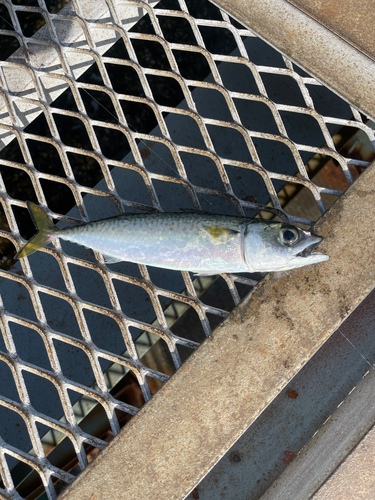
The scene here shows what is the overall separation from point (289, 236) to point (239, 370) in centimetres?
96

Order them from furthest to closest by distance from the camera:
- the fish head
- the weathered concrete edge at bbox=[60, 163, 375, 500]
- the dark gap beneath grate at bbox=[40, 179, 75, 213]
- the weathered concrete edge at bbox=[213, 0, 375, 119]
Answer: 1. the dark gap beneath grate at bbox=[40, 179, 75, 213]
2. the weathered concrete edge at bbox=[213, 0, 375, 119]
3. the weathered concrete edge at bbox=[60, 163, 375, 500]
4. the fish head

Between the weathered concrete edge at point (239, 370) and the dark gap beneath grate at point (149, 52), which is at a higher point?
the dark gap beneath grate at point (149, 52)

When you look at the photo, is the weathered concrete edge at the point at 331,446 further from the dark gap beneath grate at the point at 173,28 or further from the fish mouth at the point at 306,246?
the dark gap beneath grate at the point at 173,28

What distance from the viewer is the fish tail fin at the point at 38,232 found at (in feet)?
8.19

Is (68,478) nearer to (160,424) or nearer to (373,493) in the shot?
(160,424)

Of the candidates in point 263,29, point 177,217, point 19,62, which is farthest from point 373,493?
point 19,62

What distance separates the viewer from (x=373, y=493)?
252 cm

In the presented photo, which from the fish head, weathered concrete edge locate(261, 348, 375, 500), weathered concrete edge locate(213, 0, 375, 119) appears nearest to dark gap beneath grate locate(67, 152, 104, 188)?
weathered concrete edge locate(213, 0, 375, 119)

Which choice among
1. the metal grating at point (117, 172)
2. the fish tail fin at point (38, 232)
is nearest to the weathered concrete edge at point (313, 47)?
the metal grating at point (117, 172)

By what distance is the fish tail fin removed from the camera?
250 cm

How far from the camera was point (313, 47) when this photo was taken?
104 inches

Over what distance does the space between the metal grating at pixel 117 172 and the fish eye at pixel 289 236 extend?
343mm

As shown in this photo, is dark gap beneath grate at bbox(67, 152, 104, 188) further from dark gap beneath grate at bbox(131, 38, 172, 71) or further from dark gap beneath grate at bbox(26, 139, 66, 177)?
dark gap beneath grate at bbox(131, 38, 172, 71)

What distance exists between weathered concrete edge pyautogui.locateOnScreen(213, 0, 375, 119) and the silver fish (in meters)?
1.20
